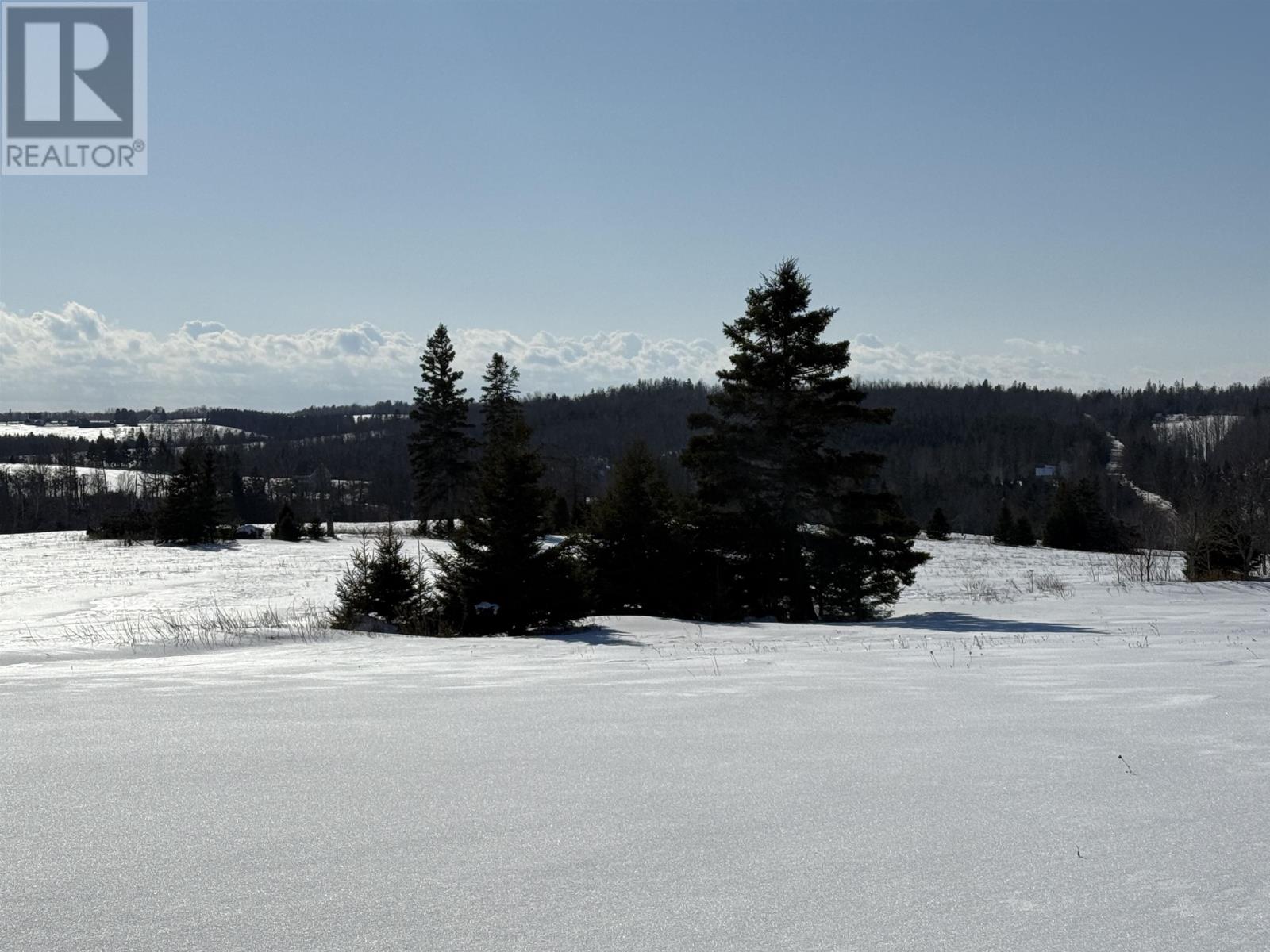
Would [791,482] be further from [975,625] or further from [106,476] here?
[106,476]

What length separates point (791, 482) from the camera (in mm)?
20781

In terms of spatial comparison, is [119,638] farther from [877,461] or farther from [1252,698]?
[877,461]

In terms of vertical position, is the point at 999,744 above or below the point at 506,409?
below

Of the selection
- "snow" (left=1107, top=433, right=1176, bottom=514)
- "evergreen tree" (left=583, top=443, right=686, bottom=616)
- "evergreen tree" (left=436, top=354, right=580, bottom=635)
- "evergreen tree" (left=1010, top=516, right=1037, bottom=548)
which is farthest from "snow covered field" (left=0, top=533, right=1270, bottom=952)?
"snow" (left=1107, top=433, right=1176, bottom=514)

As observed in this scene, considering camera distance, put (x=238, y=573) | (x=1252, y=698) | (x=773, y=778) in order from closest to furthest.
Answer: (x=773, y=778) → (x=1252, y=698) → (x=238, y=573)

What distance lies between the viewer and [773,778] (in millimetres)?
3688

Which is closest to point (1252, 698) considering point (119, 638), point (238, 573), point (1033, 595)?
point (119, 638)

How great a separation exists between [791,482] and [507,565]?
7650 mm

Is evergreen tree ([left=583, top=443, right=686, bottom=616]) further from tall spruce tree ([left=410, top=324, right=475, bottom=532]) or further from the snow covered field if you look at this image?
tall spruce tree ([left=410, top=324, right=475, bottom=532])

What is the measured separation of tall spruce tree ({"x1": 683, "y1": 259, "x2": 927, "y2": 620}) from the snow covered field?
45.5 feet

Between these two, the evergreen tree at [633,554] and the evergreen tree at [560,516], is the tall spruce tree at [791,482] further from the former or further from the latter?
the evergreen tree at [560,516]

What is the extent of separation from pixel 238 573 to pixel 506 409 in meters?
28.7

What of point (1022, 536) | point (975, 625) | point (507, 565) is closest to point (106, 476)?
point (1022, 536)

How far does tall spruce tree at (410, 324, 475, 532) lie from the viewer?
58219mm
